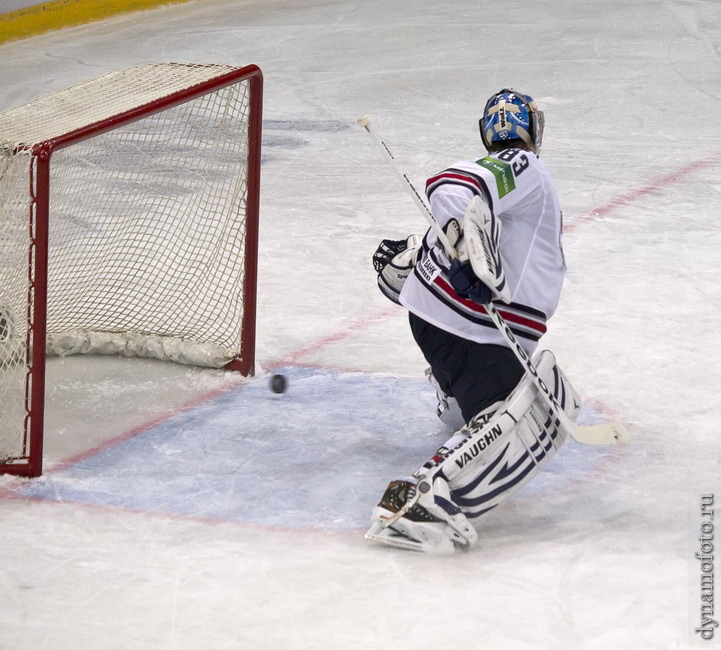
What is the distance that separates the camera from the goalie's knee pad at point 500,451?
266 centimetres

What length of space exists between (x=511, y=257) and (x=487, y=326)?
16 centimetres

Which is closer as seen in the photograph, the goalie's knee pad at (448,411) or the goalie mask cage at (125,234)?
the goalie mask cage at (125,234)

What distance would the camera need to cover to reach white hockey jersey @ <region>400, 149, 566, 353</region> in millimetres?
2668

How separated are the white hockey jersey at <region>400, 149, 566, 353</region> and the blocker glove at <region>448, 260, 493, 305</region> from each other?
0.35 ft

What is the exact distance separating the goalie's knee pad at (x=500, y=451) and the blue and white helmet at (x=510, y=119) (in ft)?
1.68

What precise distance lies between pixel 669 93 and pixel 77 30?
451cm

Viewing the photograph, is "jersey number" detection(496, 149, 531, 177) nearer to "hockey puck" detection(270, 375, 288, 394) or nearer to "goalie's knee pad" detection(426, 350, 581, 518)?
"goalie's knee pad" detection(426, 350, 581, 518)

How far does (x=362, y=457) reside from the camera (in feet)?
10.4

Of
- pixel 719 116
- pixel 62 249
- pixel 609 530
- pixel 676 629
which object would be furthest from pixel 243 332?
pixel 719 116

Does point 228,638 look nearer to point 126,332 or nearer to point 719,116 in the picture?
point 126,332

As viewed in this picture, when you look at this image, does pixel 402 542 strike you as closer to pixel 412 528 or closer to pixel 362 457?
pixel 412 528

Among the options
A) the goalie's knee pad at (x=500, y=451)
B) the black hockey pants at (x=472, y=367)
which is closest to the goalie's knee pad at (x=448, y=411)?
the black hockey pants at (x=472, y=367)

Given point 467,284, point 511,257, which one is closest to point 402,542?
point 467,284

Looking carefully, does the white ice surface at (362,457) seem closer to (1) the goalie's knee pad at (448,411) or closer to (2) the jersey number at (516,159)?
(1) the goalie's knee pad at (448,411)
